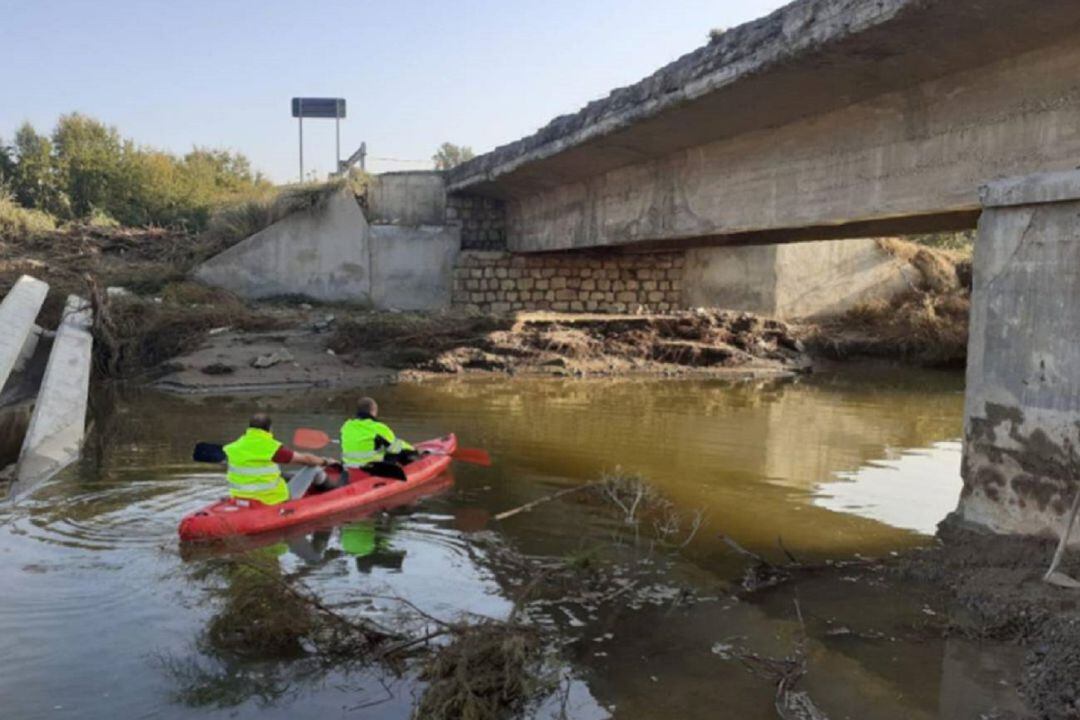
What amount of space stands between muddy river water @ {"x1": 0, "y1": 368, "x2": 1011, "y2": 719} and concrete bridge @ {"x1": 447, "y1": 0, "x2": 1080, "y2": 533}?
5.11 feet

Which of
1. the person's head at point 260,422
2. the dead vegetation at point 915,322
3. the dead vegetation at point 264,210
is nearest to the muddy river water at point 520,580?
the person's head at point 260,422

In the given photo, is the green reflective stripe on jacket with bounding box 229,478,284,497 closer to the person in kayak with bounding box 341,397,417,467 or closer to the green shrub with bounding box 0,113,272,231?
the person in kayak with bounding box 341,397,417,467

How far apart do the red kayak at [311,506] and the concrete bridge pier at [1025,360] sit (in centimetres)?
532

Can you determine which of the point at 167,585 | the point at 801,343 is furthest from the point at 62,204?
the point at 167,585

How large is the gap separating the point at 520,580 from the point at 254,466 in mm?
2688

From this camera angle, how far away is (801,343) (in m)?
23.6

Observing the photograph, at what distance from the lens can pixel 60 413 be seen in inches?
467

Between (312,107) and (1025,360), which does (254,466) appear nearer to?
(1025,360)

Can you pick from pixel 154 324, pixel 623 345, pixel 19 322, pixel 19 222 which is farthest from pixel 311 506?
pixel 19 222

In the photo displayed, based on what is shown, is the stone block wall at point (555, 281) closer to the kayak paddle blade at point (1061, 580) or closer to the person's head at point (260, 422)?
the person's head at point (260, 422)

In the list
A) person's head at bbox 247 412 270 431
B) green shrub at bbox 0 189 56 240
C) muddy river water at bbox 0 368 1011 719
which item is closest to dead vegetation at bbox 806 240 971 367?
muddy river water at bbox 0 368 1011 719

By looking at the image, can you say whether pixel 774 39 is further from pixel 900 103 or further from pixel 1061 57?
pixel 1061 57

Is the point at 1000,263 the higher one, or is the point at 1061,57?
the point at 1061,57

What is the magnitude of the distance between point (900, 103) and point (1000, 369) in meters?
3.89
